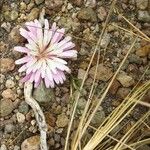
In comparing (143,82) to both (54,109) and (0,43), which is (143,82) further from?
(0,43)

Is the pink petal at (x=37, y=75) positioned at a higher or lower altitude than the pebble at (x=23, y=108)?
higher

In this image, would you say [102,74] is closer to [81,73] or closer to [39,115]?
[81,73]

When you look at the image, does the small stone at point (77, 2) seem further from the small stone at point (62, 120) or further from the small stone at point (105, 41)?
the small stone at point (62, 120)

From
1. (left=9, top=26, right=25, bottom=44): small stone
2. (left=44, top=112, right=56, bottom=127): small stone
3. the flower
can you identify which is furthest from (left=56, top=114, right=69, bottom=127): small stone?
(left=9, top=26, right=25, bottom=44): small stone

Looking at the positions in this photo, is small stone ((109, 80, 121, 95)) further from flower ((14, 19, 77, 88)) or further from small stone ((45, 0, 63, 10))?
small stone ((45, 0, 63, 10))

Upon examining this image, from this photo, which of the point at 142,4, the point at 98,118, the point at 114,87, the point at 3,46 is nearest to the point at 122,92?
the point at 114,87

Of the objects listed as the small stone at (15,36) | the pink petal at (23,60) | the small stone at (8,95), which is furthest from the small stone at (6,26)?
the small stone at (8,95)
